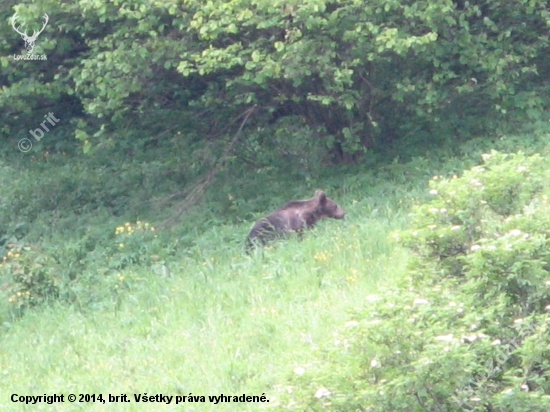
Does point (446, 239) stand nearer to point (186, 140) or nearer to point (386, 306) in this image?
point (386, 306)

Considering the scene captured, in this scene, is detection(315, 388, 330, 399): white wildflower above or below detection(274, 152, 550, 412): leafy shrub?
below

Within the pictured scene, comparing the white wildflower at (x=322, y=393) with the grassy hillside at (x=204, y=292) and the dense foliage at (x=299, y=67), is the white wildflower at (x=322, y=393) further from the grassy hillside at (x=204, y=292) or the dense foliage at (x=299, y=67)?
the dense foliage at (x=299, y=67)

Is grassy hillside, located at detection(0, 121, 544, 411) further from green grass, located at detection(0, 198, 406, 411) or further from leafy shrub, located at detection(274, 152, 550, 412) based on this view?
leafy shrub, located at detection(274, 152, 550, 412)

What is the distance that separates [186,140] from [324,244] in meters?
7.37

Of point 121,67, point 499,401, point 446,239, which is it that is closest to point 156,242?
point 121,67

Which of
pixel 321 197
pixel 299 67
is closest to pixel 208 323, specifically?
pixel 321 197

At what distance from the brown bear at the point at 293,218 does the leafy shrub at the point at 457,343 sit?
6.22 metres

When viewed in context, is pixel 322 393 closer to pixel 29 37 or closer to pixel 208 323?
pixel 208 323

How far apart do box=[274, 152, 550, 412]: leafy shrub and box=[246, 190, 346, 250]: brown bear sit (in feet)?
20.4

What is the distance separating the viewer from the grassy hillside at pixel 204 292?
8.02 metres

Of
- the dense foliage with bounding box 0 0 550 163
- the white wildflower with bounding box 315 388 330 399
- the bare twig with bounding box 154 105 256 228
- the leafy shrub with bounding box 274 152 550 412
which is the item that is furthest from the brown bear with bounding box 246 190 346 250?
the white wildflower with bounding box 315 388 330 399

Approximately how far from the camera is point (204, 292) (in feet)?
33.3

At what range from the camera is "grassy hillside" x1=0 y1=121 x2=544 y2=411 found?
8.02 m

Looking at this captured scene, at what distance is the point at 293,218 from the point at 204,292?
2642mm
